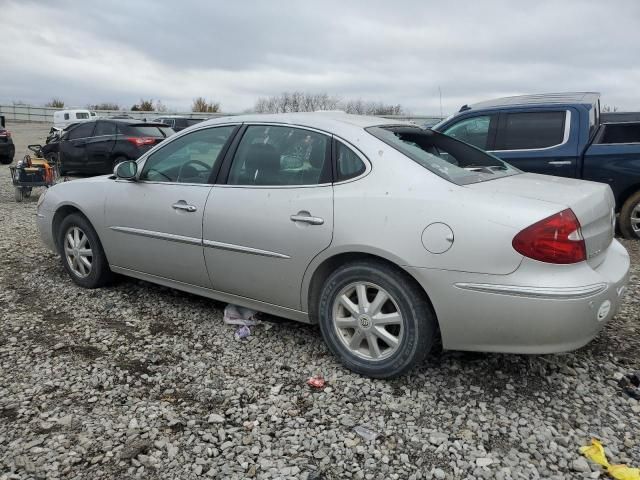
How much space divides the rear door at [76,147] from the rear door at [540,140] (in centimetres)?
1042

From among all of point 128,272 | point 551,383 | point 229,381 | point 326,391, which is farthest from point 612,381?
point 128,272

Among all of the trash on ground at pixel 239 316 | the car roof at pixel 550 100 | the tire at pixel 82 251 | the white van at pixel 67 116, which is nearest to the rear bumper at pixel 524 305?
the trash on ground at pixel 239 316

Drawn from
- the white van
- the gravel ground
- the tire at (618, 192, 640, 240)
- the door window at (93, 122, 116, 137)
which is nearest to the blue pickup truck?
the tire at (618, 192, 640, 240)

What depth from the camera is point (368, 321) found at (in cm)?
302

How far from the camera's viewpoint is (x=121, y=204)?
13.9ft

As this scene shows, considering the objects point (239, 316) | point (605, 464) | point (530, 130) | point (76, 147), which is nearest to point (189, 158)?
point (239, 316)

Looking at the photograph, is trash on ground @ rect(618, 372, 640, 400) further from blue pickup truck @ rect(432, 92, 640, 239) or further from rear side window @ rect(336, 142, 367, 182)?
blue pickup truck @ rect(432, 92, 640, 239)

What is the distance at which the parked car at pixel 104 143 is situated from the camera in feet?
41.5

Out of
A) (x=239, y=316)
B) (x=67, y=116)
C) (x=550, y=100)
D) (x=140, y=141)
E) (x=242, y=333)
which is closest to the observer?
(x=242, y=333)

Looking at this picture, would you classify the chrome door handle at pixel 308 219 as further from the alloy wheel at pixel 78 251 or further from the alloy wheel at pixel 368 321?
the alloy wheel at pixel 78 251

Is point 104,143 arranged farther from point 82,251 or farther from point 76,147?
point 82,251

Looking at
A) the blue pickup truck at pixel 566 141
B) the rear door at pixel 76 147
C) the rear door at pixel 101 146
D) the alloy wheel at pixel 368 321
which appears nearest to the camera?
the alloy wheel at pixel 368 321

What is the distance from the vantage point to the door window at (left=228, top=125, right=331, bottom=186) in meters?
3.29

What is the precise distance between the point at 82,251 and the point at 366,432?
318 centimetres
